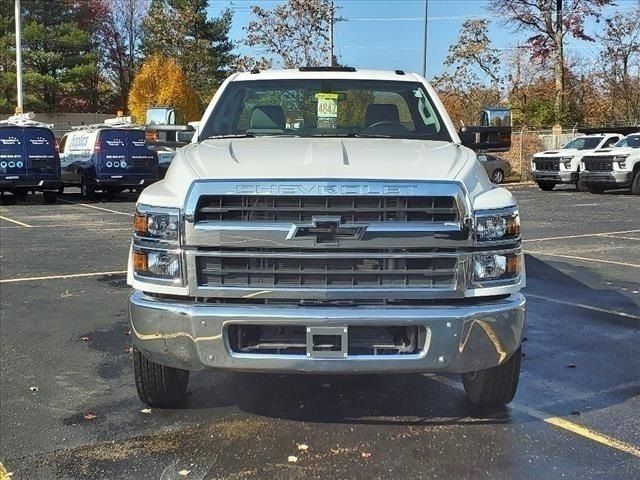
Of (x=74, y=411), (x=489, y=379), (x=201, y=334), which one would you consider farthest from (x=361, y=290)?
(x=74, y=411)

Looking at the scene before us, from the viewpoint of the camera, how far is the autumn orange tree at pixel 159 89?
4615 centimetres

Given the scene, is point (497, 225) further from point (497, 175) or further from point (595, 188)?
point (497, 175)

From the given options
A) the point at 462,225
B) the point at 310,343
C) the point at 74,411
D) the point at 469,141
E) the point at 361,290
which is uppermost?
the point at 469,141

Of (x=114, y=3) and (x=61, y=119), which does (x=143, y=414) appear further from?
(x=114, y=3)

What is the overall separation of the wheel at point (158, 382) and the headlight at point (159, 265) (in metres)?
0.57

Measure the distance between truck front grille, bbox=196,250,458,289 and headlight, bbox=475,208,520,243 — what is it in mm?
197

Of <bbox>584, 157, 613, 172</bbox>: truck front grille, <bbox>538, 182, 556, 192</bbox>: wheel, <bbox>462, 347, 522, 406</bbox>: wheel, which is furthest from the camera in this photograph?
<bbox>538, 182, 556, 192</bbox>: wheel

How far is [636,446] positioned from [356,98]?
116 inches

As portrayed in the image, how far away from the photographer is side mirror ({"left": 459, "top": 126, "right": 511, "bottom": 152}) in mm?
5004

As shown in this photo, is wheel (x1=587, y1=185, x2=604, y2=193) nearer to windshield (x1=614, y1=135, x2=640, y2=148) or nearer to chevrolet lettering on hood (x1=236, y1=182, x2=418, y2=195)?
windshield (x1=614, y1=135, x2=640, y2=148)

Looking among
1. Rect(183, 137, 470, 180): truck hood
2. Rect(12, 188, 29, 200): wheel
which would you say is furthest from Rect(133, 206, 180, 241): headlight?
Rect(12, 188, 29, 200): wheel

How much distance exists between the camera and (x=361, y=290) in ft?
11.3

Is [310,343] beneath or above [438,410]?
above

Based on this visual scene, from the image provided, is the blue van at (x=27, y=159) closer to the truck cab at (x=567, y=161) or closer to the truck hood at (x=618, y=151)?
the truck cab at (x=567, y=161)
